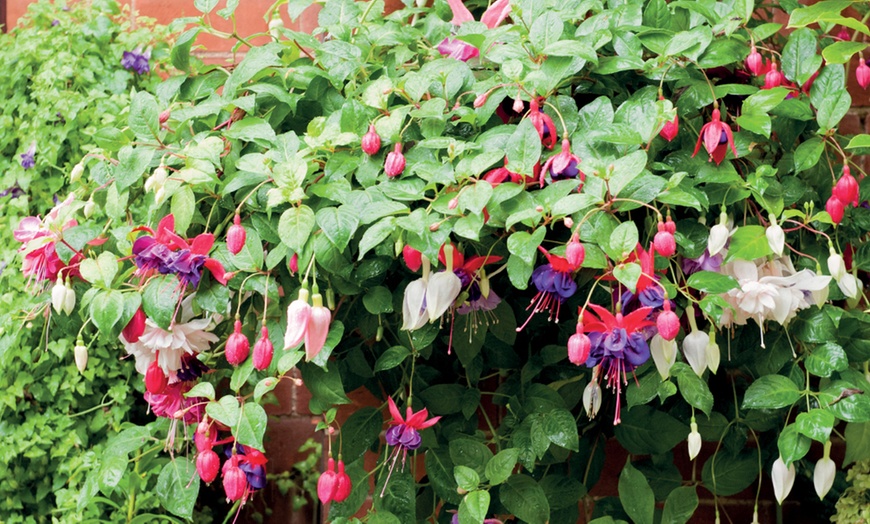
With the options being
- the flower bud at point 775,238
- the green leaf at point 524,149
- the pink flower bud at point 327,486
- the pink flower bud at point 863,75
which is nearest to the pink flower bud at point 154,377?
the pink flower bud at point 327,486

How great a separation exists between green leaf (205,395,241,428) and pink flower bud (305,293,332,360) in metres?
0.12

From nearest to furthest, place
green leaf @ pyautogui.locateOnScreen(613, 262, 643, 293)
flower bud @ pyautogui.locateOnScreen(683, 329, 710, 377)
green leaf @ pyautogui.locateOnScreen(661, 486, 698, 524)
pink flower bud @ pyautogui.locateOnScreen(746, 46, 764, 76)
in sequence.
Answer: green leaf @ pyautogui.locateOnScreen(613, 262, 643, 293), flower bud @ pyautogui.locateOnScreen(683, 329, 710, 377), pink flower bud @ pyautogui.locateOnScreen(746, 46, 764, 76), green leaf @ pyautogui.locateOnScreen(661, 486, 698, 524)

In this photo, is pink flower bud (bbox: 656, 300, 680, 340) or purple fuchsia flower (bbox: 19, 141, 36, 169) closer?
pink flower bud (bbox: 656, 300, 680, 340)

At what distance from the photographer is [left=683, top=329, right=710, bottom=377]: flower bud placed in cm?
96

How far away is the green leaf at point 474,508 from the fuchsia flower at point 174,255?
352 millimetres

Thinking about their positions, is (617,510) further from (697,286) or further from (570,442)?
(697,286)

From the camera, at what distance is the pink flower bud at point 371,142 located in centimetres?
98

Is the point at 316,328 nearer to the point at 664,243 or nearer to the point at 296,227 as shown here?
the point at 296,227

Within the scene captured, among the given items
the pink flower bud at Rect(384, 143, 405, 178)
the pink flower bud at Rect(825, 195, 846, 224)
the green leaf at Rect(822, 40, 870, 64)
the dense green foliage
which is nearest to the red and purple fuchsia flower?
the dense green foliage

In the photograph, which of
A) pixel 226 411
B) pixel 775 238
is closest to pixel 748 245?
pixel 775 238

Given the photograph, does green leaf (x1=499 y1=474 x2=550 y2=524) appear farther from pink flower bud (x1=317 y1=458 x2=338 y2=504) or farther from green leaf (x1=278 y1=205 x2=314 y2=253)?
green leaf (x1=278 y1=205 x2=314 y2=253)

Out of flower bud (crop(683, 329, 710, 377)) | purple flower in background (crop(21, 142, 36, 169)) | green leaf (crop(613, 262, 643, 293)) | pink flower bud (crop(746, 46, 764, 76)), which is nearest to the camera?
green leaf (crop(613, 262, 643, 293))

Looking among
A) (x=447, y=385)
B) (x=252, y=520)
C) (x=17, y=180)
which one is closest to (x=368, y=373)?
(x=447, y=385)

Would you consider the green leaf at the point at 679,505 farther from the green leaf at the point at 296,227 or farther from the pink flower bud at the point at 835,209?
the green leaf at the point at 296,227
